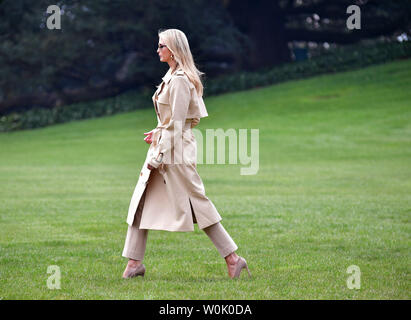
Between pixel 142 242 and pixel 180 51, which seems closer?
pixel 180 51

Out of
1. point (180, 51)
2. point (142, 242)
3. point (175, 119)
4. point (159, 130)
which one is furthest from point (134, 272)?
point (180, 51)

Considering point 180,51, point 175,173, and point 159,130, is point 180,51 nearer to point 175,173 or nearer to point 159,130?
point 159,130

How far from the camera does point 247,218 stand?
1008 cm

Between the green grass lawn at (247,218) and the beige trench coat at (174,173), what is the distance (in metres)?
0.54

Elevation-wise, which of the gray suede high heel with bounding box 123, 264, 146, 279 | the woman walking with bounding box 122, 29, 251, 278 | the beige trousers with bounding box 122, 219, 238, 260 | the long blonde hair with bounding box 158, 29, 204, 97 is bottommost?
the gray suede high heel with bounding box 123, 264, 146, 279

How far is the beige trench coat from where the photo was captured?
5.76m

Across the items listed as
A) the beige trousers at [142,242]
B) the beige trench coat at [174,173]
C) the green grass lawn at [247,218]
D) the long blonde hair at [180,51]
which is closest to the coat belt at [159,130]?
the beige trench coat at [174,173]

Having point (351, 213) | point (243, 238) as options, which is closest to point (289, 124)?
point (351, 213)

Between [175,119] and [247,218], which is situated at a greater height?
[175,119]

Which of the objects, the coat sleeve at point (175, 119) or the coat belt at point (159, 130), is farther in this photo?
the coat belt at point (159, 130)

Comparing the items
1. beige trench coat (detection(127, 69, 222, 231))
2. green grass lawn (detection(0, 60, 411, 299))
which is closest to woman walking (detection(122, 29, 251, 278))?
beige trench coat (detection(127, 69, 222, 231))

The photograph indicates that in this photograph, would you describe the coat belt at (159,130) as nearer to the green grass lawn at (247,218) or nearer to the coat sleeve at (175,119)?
the coat sleeve at (175,119)

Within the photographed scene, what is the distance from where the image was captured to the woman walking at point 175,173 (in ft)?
18.9

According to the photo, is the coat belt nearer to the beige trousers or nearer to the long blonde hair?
the long blonde hair
